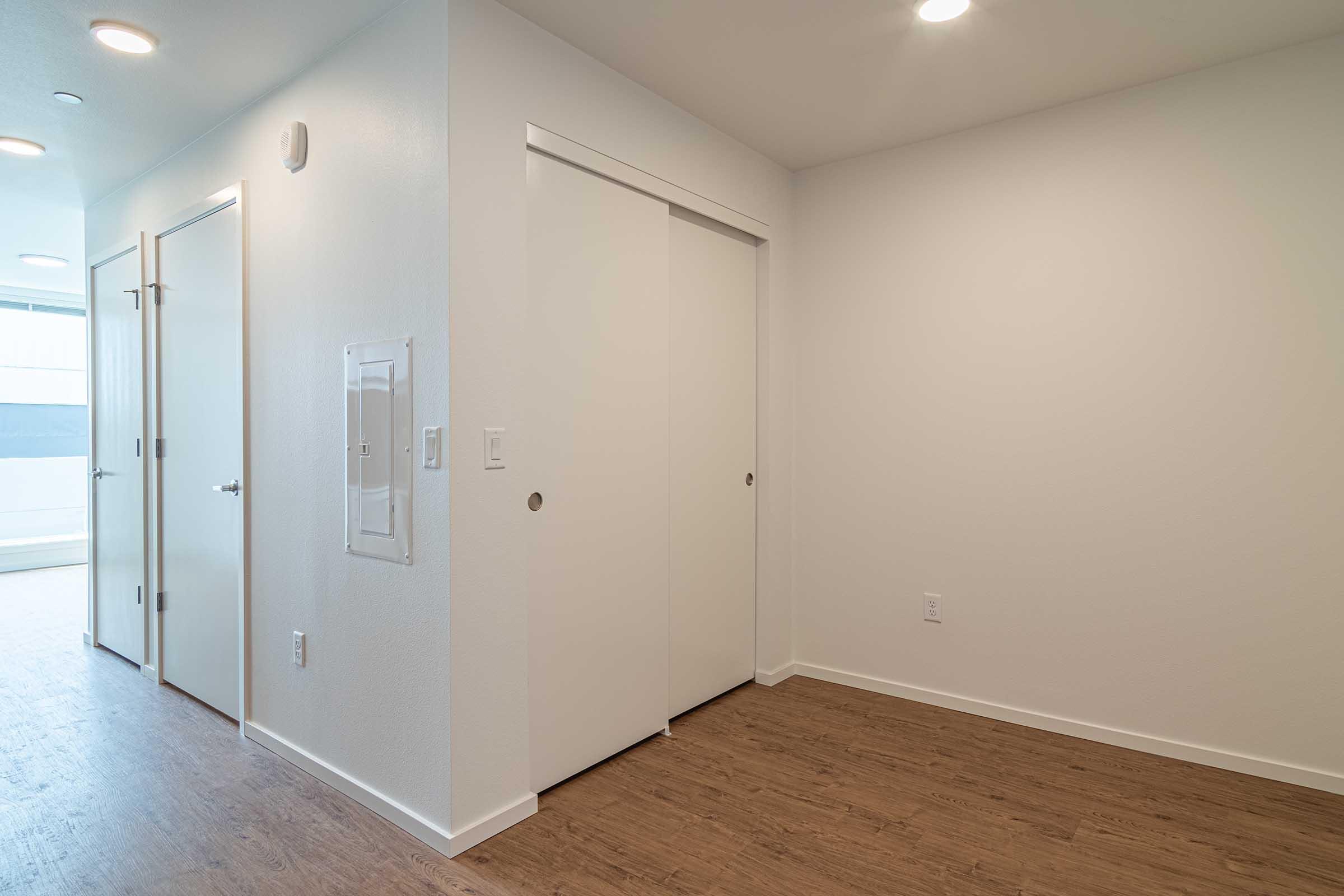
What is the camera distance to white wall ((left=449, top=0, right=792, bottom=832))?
2141 millimetres

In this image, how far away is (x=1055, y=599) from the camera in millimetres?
3047

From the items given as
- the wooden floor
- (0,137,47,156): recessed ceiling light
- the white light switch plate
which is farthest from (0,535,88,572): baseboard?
the white light switch plate

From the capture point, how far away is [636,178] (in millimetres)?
2783

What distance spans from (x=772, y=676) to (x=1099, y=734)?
1395 millimetres

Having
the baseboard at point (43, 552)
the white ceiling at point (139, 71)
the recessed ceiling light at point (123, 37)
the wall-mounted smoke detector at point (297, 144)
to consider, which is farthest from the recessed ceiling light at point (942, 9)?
the baseboard at point (43, 552)

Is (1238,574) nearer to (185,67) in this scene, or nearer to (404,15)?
(404,15)

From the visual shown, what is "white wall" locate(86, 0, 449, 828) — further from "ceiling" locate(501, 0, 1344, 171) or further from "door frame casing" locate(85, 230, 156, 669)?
"door frame casing" locate(85, 230, 156, 669)

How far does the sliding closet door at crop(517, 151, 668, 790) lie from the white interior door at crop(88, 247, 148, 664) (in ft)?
8.36

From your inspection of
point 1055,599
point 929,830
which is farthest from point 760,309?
point 929,830

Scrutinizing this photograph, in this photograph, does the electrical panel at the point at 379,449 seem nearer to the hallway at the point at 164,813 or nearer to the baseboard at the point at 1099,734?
the hallway at the point at 164,813

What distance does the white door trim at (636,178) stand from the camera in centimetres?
242

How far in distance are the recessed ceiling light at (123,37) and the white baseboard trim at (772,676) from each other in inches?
137

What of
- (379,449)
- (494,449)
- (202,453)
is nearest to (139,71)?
(202,453)

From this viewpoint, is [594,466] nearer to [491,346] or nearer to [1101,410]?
[491,346]
